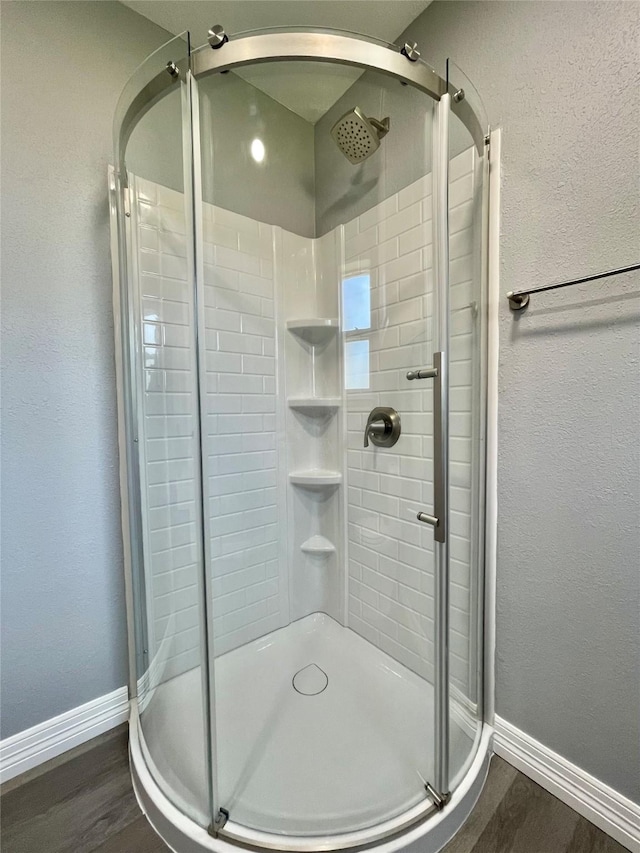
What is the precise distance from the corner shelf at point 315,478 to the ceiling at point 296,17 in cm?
127

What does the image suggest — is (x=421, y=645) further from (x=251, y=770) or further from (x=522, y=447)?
(x=522, y=447)

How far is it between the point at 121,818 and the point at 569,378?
1.65m

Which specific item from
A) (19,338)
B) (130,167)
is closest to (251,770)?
(19,338)

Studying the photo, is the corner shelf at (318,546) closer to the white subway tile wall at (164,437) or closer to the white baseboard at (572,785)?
the white subway tile wall at (164,437)

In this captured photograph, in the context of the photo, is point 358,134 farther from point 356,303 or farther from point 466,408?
point 466,408

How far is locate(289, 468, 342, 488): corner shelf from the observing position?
153 cm

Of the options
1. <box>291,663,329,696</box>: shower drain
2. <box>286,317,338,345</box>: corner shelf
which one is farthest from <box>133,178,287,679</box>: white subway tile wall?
<box>291,663,329,696</box>: shower drain

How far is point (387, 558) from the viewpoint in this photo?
1.42 metres

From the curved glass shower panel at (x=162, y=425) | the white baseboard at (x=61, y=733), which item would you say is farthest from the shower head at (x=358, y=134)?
the white baseboard at (x=61, y=733)

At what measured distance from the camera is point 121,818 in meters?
0.98

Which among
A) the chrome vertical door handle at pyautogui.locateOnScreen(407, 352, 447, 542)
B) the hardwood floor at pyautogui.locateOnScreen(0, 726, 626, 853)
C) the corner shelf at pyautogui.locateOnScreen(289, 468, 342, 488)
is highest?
the chrome vertical door handle at pyautogui.locateOnScreen(407, 352, 447, 542)

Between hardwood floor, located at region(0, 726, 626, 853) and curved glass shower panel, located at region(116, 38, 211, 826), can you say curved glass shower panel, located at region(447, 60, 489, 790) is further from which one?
curved glass shower panel, located at region(116, 38, 211, 826)

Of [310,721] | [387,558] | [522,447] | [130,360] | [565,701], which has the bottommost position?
[310,721]

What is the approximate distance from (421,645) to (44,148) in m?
1.95
